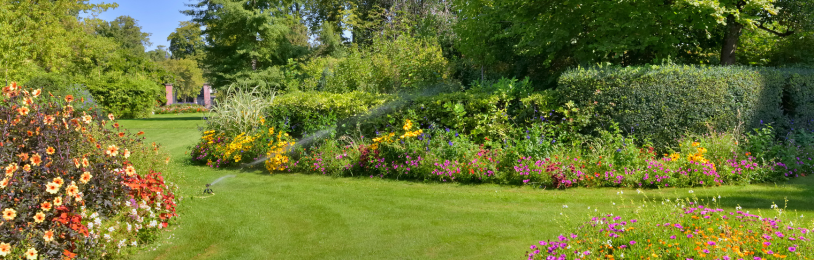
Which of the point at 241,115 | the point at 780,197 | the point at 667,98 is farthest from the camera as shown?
the point at 241,115

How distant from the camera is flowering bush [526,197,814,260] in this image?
2.86m

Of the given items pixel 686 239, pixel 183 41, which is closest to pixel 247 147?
pixel 686 239

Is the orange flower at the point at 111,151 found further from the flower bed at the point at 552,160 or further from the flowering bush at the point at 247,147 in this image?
the flowering bush at the point at 247,147

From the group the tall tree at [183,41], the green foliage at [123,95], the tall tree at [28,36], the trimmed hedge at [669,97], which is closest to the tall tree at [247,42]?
the green foliage at [123,95]

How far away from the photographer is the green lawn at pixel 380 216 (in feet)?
13.0

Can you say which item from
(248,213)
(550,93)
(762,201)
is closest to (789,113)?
(762,201)

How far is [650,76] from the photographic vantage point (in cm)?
651

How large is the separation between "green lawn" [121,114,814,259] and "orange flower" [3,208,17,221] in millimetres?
983

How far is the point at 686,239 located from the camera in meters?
3.06

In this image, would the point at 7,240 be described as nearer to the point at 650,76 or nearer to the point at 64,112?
the point at 64,112

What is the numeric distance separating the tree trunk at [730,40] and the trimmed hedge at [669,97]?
1.66m

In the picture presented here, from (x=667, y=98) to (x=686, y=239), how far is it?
13.4ft

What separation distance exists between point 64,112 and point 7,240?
1165 millimetres

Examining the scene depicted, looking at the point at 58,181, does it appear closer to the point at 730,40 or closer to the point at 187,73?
the point at 730,40
